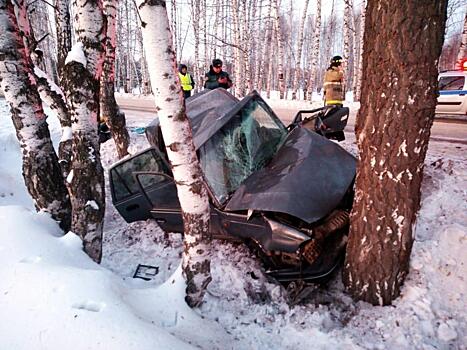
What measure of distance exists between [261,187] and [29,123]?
8.34 ft

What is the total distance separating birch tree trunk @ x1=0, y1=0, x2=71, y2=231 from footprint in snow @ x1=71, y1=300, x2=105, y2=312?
1.95 meters

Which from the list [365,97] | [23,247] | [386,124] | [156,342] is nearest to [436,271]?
[386,124]

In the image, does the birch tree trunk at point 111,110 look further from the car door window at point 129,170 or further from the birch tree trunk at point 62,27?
the car door window at point 129,170

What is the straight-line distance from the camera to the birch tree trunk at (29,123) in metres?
3.22


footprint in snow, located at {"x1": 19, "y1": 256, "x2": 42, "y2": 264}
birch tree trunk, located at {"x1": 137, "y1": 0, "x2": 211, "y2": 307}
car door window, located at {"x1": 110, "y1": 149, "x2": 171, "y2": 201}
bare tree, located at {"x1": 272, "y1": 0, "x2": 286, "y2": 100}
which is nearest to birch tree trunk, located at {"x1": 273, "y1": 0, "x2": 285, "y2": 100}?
bare tree, located at {"x1": 272, "y1": 0, "x2": 286, "y2": 100}

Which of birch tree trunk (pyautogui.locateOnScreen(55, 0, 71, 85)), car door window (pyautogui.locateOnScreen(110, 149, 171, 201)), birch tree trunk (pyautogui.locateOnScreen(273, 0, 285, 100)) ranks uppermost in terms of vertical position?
birch tree trunk (pyautogui.locateOnScreen(273, 0, 285, 100))

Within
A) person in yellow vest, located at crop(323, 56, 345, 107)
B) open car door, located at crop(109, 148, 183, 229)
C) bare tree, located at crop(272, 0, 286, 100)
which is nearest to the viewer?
open car door, located at crop(109, 148, 183, 229)

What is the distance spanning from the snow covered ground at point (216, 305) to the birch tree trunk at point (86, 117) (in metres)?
0.29

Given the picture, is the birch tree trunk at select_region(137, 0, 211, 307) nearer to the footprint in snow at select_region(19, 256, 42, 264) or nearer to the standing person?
the footprint in snow at select_region(19, 256, 42, 264)

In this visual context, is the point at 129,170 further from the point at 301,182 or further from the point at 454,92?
the point at 454,92

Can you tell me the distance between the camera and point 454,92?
8.89 meters

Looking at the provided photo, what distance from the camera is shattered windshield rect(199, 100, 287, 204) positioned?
10.4 feet

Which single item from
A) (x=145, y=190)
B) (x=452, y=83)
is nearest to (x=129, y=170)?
(x=145, y=190)

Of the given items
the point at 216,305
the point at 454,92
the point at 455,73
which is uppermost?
the point at 455,73
